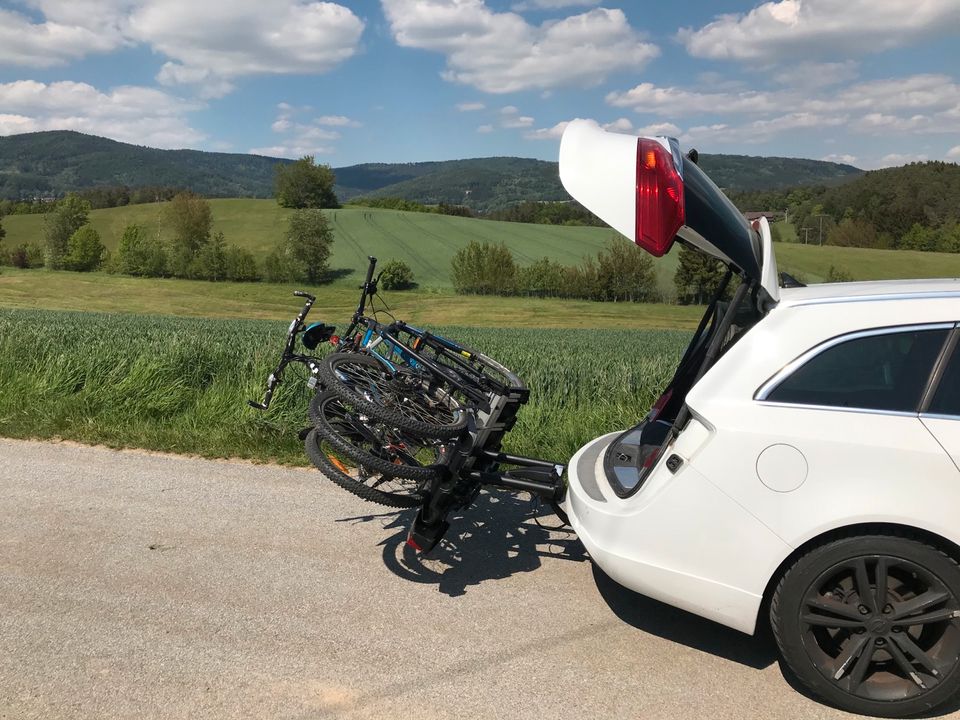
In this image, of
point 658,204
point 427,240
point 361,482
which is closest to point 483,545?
point 361,482

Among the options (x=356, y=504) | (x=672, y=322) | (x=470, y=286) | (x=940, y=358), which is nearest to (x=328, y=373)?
(x=356, y=504)

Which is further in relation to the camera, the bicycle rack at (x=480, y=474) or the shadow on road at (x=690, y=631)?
the bicycle rack at (x=480, y=474)

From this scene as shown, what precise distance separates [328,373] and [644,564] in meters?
1.85

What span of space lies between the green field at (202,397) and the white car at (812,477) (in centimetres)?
306

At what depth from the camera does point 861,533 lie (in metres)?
2.70

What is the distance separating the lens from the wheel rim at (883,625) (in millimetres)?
2643

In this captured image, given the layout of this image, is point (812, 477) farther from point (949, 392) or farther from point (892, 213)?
point (892, 213)

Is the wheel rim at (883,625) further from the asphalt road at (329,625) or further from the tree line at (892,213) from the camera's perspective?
the tree line at (892,213)

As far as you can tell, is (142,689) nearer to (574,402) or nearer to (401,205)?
(574,402)

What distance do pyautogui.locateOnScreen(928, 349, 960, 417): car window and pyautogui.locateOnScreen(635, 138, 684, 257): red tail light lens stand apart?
3.69ft

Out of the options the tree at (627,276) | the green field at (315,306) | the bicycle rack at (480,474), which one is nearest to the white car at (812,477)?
the bicycle rack at (480,474)

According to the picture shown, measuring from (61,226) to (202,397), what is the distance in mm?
81145

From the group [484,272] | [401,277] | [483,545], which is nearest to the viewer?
[483,545]

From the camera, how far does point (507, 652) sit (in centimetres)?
315
